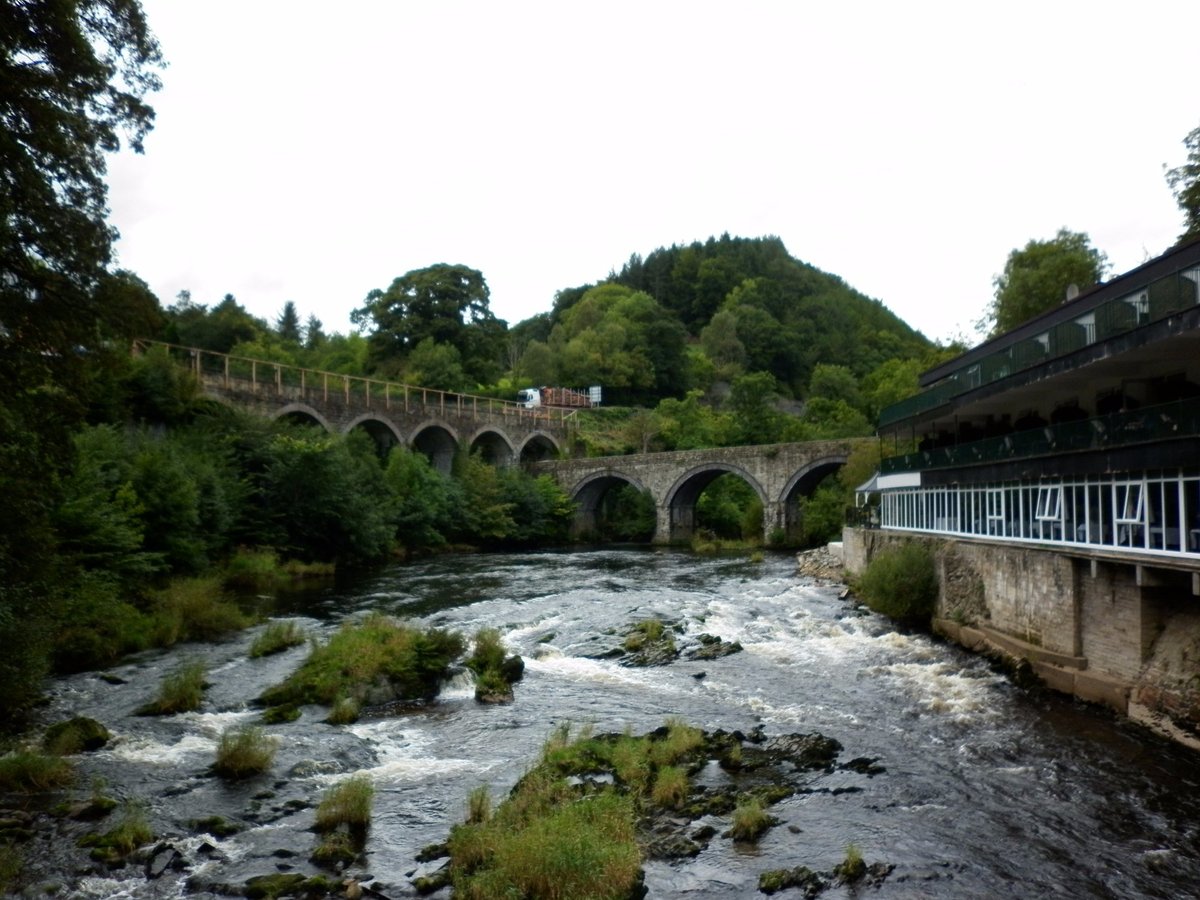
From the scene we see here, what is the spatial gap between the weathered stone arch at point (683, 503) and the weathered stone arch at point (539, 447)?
1412 cm

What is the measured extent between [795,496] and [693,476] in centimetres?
785

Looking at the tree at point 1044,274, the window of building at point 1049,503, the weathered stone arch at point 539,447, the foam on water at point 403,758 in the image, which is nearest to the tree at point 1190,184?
the tree at point 1044,274

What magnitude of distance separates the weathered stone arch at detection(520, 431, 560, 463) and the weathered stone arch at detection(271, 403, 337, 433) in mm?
21596

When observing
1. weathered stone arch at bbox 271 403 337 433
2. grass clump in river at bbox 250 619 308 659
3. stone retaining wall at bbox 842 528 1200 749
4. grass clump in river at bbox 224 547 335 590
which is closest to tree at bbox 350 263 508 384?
weathered stone arch at bbox 271 403 337 433

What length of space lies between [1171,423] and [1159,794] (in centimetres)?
567

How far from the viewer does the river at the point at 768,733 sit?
31.1 feet

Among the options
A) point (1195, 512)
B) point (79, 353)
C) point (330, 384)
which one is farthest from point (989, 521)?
point (330, 384)

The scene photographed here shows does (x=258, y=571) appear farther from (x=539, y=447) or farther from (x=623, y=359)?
(x=623, y=359)

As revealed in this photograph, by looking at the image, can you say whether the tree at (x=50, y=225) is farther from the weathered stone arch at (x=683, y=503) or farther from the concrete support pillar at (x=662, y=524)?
the concrete support pillar at (x=662, y=524)

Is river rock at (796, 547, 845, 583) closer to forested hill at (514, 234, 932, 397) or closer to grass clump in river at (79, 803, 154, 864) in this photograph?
grass clump in river at (79, 803, 154, 864)

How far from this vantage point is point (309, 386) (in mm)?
51219

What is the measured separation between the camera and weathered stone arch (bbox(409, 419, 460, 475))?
205 ft

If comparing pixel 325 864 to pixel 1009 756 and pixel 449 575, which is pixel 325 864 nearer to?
pixel 1009 756

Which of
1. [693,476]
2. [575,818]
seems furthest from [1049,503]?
[693,476]
